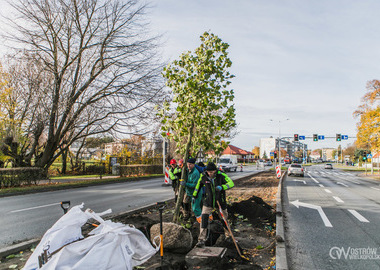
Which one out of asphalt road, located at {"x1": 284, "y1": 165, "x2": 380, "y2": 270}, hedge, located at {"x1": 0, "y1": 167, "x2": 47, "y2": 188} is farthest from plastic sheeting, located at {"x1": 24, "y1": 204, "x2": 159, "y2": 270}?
hedge, located at {"x1": 0, "y1": 167, "x2": 47, "y2": 188}

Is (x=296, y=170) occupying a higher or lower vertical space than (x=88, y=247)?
lower

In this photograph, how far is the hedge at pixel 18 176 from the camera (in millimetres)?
15500

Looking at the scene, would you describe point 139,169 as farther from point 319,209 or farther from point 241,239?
point 241,239

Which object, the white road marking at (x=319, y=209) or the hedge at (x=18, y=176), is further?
the hedge at (x=18, y=176)

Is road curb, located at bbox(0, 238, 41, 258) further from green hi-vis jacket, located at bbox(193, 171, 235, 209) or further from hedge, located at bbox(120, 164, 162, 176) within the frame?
hedge, located at bbox(120, 164, 162, 176)

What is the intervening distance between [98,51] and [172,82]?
46.8 ft

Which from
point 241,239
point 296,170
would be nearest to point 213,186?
point 241,239

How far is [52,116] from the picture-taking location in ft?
61.0

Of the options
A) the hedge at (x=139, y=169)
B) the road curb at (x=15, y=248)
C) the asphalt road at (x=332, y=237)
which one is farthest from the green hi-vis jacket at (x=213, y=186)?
the hedge at (x=139, y=169)

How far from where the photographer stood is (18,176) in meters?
16.0

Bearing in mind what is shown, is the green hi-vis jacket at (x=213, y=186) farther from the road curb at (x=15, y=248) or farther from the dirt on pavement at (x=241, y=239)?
the road curb at (x=15, y=248)

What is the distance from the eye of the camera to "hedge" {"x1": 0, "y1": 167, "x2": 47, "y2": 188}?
15500 millimetres

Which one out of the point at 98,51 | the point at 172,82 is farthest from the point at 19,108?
the point at 172,82

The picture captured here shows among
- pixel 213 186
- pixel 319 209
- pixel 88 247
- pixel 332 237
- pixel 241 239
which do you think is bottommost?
pixel 319 209
